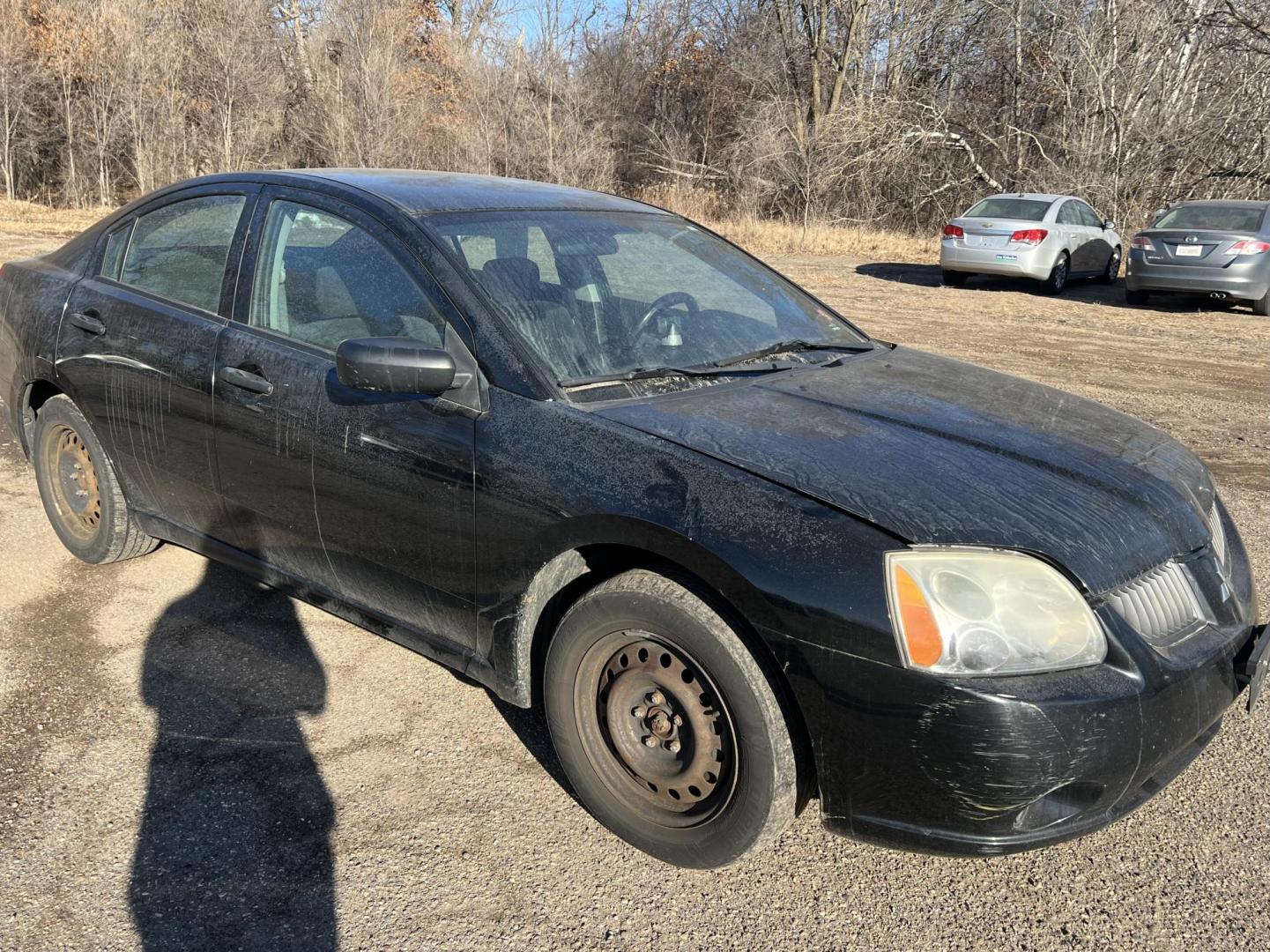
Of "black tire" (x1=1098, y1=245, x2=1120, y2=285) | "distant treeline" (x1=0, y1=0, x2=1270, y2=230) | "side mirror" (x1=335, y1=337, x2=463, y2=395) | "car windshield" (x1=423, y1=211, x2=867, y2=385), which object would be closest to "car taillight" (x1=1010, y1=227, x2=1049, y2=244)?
"black tire" (x1=1098, y1=245, x2=1120, y2=285)

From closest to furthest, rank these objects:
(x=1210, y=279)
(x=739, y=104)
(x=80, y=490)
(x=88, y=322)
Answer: (x=88, y=322), (x=80, y=490), (x=1210, y=279), (x=739, y=104)

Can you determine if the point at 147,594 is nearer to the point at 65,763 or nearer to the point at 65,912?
the point at 65,763

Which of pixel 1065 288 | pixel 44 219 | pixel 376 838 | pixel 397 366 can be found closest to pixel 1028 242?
pixel 1065 288

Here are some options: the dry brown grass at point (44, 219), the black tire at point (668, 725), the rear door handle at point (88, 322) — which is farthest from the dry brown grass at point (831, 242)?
the black tire at point (668, 725)

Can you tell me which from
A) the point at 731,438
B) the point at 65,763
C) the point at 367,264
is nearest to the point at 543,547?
the point at 731,438

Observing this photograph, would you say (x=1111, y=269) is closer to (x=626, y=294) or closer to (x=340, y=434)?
(x=626, y=294)

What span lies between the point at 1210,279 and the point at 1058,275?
3210 mm

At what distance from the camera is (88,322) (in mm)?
4098

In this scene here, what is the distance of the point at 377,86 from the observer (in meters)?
32.7

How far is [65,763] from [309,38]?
3846 cm

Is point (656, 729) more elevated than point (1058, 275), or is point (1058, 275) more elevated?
point (1058, 275)

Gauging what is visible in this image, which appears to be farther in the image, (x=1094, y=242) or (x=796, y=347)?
(x=1094, y=242)

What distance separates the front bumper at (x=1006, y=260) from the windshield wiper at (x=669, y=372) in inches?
559

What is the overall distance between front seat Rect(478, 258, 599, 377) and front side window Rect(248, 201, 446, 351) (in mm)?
206
